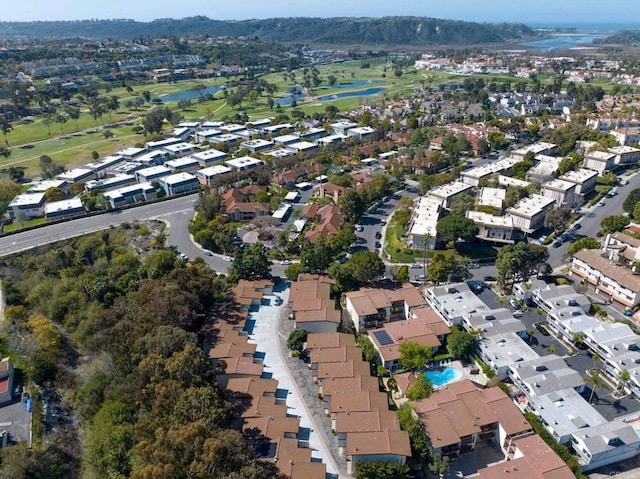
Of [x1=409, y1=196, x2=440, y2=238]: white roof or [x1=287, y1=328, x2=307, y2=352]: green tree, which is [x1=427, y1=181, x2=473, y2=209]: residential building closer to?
[x1=409, y1=196, x2=440, y2=238]: white roof

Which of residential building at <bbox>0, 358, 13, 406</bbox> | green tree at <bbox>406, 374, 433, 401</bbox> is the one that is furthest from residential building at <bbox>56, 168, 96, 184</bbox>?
green tree at <bbox>406, 374, 433, 401</bbox>

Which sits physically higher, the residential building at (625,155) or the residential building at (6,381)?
the residential building at (625,155)

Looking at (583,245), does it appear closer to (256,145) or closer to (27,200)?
(256,145)

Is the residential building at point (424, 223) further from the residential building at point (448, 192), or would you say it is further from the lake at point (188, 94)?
the lake at point (188, 94)

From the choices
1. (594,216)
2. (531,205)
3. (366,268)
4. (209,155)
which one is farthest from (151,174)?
(594,216)

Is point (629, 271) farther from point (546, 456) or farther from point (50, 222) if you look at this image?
point (50, 222)

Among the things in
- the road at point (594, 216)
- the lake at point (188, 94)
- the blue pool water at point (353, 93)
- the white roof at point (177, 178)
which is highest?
the white roof at point (177, 178)

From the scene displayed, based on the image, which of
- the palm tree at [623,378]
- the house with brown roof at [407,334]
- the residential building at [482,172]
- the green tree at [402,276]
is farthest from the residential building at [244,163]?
the palm tree at [623,378]
